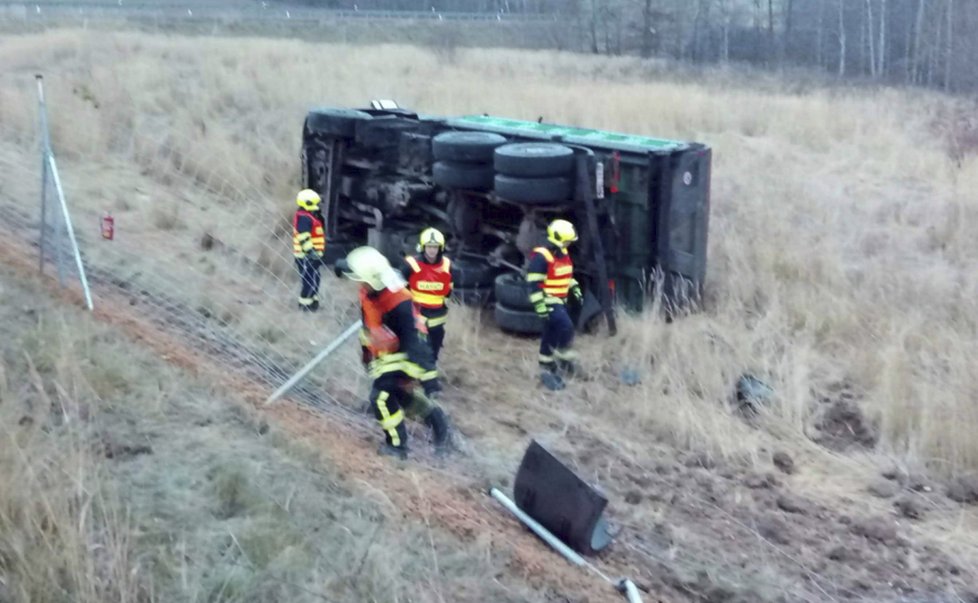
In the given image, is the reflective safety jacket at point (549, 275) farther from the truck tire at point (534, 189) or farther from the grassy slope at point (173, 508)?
the grassy slope at point (173, 508)

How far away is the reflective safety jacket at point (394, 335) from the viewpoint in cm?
688

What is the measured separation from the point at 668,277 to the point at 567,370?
148 cm

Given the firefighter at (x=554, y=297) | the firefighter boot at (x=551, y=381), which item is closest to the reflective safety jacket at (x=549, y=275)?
the firefighter at (x=554, y=297)

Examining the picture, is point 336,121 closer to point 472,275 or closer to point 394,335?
point 472,275

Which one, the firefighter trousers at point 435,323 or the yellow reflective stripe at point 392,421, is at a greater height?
the firefighter trousers at point 435,323

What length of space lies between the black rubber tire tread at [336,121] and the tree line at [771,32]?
25.6 meters

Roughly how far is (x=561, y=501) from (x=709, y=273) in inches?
220

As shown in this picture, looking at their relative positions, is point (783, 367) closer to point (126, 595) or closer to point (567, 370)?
point (567, 370)

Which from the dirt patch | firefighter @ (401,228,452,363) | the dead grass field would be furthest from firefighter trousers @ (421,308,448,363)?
the dirt patch

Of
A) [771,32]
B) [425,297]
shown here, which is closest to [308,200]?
[425,297]

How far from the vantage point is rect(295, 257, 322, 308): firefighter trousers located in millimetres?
10477

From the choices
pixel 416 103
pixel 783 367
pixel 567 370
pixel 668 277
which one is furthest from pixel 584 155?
pixel 416 103

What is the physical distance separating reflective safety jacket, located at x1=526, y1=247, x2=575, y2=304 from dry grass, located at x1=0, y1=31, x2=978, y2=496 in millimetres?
775

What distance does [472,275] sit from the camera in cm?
1098
